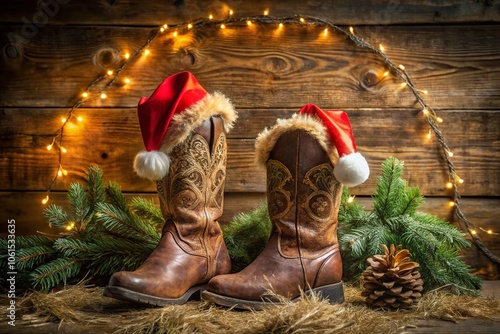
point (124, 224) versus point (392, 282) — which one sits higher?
point (124, 224)

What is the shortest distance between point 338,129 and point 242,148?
0.60m

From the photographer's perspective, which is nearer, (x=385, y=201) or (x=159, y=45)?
(x=385, y=201)

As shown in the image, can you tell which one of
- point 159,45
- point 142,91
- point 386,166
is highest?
point 159,45

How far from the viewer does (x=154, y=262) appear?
127 cm

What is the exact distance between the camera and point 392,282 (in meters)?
1.23

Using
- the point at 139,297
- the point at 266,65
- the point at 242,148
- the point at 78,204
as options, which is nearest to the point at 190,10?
the point at 266,65

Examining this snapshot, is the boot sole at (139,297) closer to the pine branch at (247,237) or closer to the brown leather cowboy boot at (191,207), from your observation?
the brown leather cowboy boot at (191,207)

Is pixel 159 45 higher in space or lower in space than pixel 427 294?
higher

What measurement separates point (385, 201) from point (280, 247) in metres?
0.41

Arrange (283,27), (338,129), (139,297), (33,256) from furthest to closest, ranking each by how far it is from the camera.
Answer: (283,27) → (33,256) → (338,129) → (139,297)

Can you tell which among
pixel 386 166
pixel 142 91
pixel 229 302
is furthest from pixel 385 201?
pixel 142 91

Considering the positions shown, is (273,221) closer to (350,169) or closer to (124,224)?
(350,169)

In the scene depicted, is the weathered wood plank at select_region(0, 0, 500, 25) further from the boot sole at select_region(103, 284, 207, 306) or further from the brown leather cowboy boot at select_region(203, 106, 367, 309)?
the boot sole at select_region(103, 284, 207, 306)

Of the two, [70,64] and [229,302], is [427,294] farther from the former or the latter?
[70,64]
